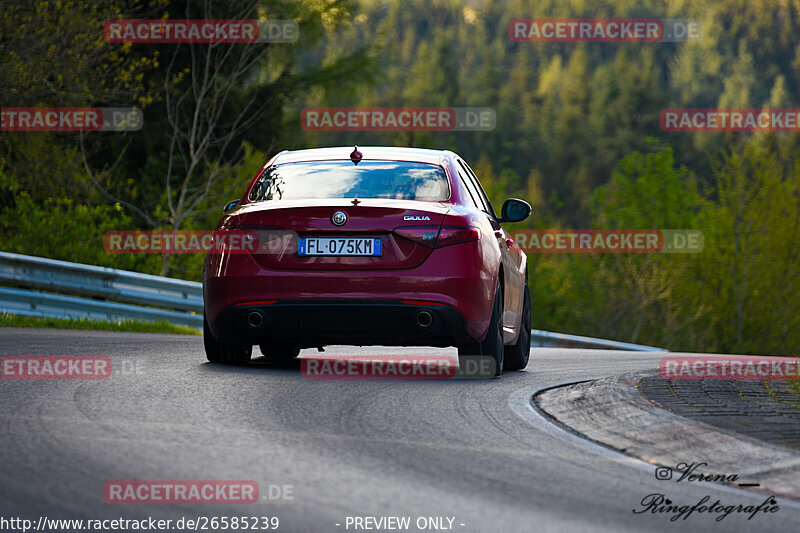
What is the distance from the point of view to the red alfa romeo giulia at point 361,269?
336 inches

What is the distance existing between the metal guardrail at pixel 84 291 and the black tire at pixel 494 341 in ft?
25.0

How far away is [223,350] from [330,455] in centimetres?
435

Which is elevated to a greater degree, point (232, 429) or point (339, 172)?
point (339, 172)

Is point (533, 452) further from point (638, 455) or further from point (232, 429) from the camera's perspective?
point (232, 429)

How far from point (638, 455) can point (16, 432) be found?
291 centimetres

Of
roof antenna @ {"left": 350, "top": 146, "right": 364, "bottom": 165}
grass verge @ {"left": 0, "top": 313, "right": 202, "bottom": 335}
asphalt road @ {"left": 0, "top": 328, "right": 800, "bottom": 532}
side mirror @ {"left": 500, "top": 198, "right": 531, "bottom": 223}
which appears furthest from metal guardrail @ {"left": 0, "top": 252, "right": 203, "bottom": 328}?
asphalt road @ {"left": 0, "top": 328, "right": 800, "bottom": 532}

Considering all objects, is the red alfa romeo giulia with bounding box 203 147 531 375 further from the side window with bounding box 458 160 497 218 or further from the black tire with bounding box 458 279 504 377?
the side window with bounding box 458 160 497 218

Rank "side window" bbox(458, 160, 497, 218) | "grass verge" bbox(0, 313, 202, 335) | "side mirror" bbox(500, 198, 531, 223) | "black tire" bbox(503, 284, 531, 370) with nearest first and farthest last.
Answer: "side window" bbox(458, 160, 497, 218)
"side mirror" bbox(500, 198, 531, 223)
"black tire" bbox(503, 284, 531, 370)
"grass verge" bbox(0, 313, 202, 335)

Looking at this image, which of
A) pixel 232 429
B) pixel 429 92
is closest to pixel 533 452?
pixel 232 429

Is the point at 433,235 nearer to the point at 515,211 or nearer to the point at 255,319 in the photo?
the point at 255,319

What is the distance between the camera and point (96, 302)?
16031 mm

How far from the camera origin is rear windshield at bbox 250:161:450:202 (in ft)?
29.5

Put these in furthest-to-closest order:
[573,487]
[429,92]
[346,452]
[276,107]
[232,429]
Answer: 1. [429,92]
2. [276,107]
3. [232,429]
4. [346,452]
5. [573,487]

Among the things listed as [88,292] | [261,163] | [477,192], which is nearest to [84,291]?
[88,292]
